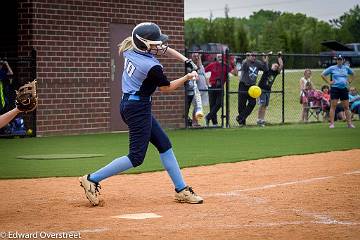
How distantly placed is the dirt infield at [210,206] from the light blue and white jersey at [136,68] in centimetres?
144

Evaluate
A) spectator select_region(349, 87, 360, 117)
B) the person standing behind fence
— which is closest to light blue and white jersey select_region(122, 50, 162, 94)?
the person standing behind fence

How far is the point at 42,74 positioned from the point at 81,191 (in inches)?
439

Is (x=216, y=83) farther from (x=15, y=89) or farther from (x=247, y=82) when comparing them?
(x=15, y=89)

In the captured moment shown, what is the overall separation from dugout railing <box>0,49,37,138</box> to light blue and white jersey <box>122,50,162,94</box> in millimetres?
11701

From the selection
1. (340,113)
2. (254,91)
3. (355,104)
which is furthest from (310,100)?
(254,91)

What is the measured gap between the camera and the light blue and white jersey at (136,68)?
9569 mm

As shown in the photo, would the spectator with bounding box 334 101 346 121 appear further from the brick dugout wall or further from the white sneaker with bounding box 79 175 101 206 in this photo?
the white sneaker with bounding box 79 175 101 206

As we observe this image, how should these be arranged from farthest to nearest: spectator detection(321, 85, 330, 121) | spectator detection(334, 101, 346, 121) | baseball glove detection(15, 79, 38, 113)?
1. spectator detection(334, 101, 346, 121)
2. spectator detection(321, 85, 330, 121)
3. baseball glove detection(15, 79, 38, 113)

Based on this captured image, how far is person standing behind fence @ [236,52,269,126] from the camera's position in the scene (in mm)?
26547

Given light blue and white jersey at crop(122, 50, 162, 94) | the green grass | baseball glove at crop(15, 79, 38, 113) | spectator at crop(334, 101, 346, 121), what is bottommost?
spectator at crop(334, 101, 346, 121)

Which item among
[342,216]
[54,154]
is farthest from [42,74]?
[342,216]

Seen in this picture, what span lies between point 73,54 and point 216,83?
601cm

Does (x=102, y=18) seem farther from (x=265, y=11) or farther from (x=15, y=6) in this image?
(x=265, y=11)

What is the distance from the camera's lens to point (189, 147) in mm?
18438
